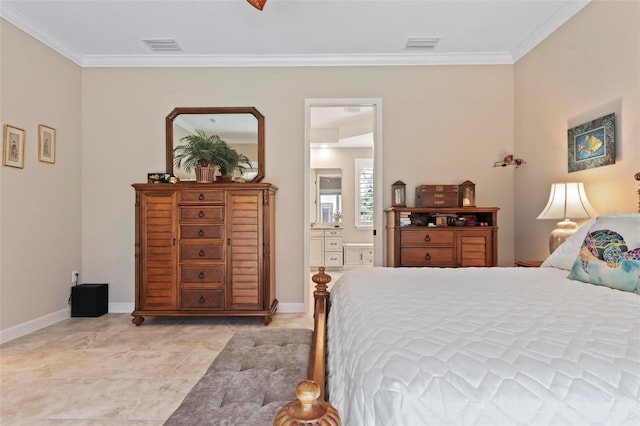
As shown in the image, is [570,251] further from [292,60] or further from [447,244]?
[292,60]

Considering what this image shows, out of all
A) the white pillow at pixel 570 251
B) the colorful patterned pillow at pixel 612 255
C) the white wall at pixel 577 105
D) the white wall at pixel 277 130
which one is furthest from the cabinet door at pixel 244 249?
the white wall at pixel 577 105

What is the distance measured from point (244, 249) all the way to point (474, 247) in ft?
7.51

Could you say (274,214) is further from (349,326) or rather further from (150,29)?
(349,326)

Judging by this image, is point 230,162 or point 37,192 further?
point 230,162

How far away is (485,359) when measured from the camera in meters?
0.77

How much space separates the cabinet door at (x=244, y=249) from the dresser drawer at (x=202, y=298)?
0.10 metres

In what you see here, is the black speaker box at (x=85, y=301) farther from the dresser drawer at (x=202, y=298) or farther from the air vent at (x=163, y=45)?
Result: the air vent at (x=163, y=45)

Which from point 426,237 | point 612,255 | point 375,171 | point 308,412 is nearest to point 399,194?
point 375,171

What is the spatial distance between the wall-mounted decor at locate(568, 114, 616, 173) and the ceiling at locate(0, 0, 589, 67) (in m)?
1.02

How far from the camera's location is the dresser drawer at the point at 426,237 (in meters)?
3.37

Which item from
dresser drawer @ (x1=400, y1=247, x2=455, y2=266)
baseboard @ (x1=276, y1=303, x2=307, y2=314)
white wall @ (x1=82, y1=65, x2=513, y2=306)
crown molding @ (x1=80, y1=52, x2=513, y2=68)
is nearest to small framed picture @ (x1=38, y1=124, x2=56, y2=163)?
white wall @ (x1=82, y1=65, x2=513, y2=306)

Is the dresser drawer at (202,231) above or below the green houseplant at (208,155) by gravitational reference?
below

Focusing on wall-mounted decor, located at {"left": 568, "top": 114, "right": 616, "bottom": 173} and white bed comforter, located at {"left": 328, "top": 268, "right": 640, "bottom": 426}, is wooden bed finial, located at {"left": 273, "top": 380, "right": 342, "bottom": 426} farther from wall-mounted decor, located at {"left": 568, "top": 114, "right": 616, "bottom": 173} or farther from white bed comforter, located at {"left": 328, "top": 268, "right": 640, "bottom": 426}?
wall-mounted decor, located at {"left": 568, "top": 114, "right": 616, "bottom": 173}

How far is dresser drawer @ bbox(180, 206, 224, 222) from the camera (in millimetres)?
3389
